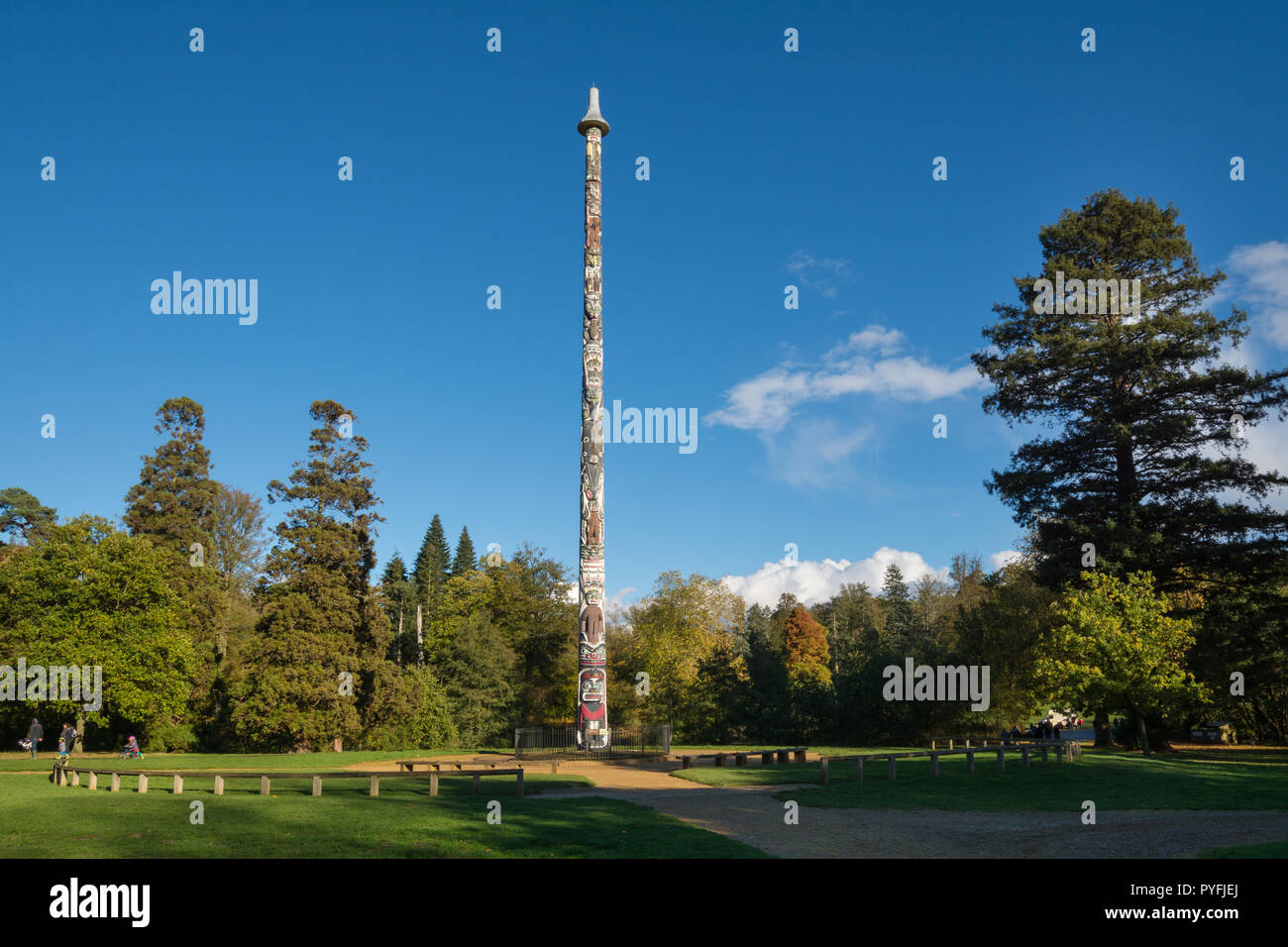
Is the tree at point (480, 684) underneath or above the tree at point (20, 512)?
underneath

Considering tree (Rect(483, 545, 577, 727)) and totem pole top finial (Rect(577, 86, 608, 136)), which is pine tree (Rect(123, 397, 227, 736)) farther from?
Answer: totem pole top finial (Rect(577, 86, 608, 136))

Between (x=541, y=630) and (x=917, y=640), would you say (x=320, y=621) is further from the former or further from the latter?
(x=917, y=640)

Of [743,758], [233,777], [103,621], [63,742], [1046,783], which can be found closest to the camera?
[233,777]

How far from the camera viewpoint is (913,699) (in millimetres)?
43844

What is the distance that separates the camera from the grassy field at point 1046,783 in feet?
61.1

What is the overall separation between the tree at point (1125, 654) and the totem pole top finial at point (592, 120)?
30603 mm

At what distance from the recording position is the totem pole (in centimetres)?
3422

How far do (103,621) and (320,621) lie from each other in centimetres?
967

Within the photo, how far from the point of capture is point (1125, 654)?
28719 mm

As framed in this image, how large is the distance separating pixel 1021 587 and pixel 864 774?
28.1 m
